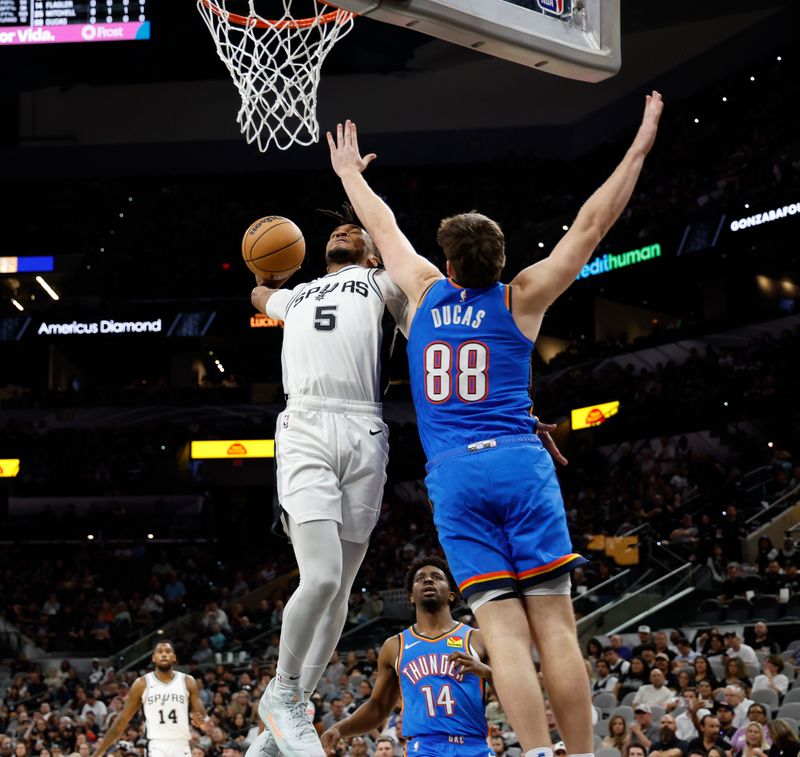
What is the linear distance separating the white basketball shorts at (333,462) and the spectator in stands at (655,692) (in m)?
8.01

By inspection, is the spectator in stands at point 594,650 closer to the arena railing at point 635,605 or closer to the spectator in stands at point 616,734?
the arena railing at point 635,605

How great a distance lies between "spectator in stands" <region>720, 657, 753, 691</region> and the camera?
11.7m

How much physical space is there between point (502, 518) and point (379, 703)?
277 centimetres

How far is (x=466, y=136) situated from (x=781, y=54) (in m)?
9.36

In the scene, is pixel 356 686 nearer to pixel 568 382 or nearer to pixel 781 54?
pixel 568 382

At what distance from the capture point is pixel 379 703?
248 inches

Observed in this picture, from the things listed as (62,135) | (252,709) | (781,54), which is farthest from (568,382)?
(62,135)

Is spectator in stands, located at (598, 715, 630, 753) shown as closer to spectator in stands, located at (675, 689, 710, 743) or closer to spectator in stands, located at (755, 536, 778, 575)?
spectator in stands, located at (675, 689, 710, 743)

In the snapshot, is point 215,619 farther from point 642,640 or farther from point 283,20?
point 283,20

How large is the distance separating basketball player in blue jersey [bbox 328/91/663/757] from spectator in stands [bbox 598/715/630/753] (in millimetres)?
7423

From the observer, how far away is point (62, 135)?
33719 mm

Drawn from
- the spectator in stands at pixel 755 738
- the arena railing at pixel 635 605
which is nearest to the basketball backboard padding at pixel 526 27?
the spectator in stands at pixel 755 738

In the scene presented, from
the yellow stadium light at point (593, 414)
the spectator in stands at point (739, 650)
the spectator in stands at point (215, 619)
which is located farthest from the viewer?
the yellow stadium light at point (593, 414)

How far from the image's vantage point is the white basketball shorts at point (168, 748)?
34.2ft
